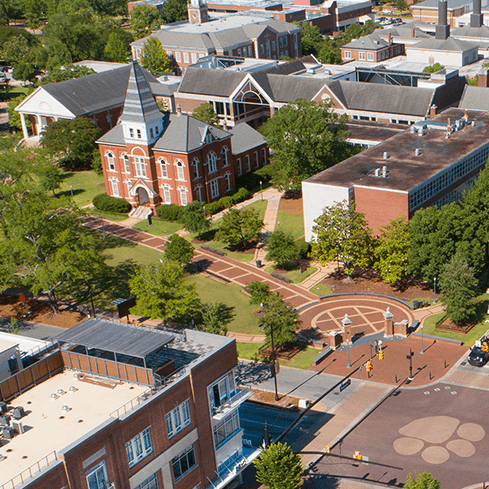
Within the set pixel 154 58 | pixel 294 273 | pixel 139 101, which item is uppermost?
pixel 139 101

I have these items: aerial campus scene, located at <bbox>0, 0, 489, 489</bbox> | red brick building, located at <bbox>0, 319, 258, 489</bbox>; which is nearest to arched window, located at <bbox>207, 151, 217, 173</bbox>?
aerial campus scene, located at <bbox>0, 0, 489, 489</bbox>

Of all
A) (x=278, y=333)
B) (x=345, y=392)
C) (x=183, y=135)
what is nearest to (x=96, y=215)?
(x=183, y=135)

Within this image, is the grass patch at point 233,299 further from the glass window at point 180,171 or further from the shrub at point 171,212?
the glass window at point 180,171

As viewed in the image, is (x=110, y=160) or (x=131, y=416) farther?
(x=110, y=160)

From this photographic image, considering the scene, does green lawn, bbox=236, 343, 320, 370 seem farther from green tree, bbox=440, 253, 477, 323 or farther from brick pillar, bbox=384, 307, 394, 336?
green tree, bbox=440, 253, 477, 323

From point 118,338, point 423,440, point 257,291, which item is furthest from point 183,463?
point 257,291

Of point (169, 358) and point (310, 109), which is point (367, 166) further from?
point (169, 358)

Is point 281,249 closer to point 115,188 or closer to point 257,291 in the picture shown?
point 257,291
